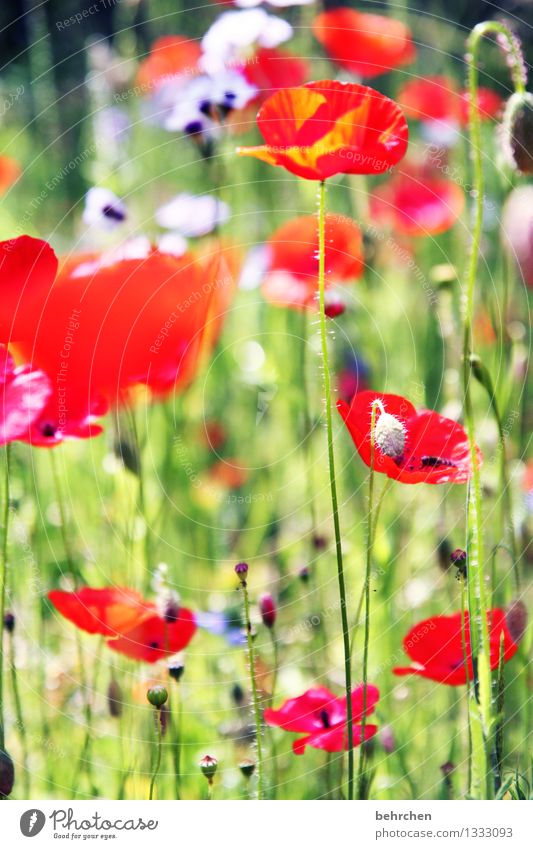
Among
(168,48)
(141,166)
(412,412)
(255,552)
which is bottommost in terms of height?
(412,412)

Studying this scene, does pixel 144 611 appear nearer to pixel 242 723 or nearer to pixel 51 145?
pixel 242 723

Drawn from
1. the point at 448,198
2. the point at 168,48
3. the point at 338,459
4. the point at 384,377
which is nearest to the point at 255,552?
the point at 338,459

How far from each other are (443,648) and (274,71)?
2.26ft

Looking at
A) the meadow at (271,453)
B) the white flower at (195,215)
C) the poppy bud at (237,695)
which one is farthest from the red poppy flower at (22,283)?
the poppy bud at (237,695)

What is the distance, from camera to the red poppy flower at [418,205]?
1108mm

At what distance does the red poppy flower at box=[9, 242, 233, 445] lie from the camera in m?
0.72

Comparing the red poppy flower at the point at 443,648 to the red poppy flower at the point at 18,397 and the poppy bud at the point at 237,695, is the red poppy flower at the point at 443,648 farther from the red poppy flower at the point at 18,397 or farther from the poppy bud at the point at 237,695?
the red poppy flower at the point at 18,397

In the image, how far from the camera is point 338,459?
3.69ft

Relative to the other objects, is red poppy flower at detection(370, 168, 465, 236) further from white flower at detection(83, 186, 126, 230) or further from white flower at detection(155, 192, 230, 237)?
white flower at detection(83, 186, 126, 230)

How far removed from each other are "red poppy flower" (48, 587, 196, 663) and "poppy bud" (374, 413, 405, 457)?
204 mm

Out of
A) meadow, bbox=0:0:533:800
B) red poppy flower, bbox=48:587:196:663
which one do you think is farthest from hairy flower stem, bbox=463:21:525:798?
red poppy flower, bbox=48:587:196:663

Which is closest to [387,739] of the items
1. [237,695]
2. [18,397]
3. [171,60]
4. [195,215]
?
[237,695]

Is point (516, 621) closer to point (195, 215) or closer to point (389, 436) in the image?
point (389, 436)
